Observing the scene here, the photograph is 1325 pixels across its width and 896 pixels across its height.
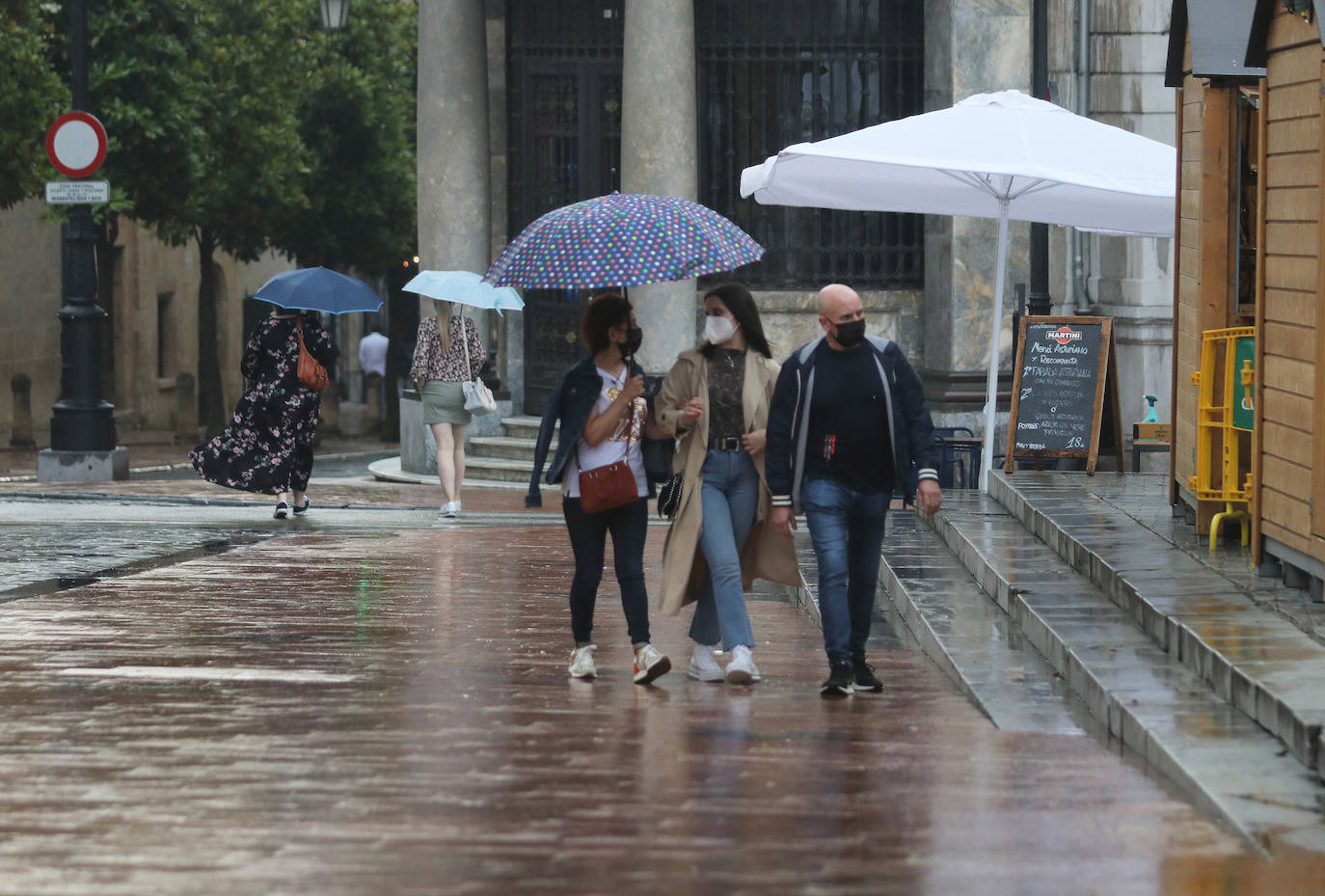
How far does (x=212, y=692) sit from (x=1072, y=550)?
438cm

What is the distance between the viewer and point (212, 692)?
828cm

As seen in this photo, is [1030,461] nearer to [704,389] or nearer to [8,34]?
[704,389]

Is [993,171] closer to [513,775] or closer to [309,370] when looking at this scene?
[309,370]

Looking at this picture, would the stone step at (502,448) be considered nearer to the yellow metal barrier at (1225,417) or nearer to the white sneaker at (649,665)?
the yellow metal barrier at (1225,417)

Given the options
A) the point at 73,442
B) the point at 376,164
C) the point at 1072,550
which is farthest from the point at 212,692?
the point at 376,164

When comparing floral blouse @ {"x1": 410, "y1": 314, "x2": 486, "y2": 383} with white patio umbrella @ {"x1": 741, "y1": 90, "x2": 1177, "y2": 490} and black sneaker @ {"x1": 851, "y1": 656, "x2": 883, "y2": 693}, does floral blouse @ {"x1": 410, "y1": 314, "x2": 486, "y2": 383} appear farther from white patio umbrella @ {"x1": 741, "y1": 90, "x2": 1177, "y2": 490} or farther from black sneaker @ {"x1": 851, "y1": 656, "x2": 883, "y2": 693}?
black sneaker @ {"x1": 851, "y1": 656, "x2": 883, "y2": 693}

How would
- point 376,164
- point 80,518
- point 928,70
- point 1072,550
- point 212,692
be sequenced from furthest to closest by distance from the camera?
point 376,164, point 928,70, point 80,518, point 1072,550, point 212,692

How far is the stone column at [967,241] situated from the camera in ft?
59.7

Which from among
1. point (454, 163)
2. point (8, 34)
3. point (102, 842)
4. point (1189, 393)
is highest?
Answer: point (8, 34)

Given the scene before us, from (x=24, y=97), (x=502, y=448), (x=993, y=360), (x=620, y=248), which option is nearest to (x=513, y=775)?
(x=620, y=248)

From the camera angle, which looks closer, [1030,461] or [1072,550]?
[1072,550]

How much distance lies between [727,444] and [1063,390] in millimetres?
6270

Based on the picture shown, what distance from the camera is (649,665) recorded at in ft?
27.8

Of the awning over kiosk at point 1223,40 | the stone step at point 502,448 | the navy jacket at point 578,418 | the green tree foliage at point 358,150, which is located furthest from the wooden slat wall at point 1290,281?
the green tree foliage at point 358,150
